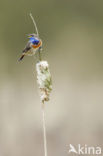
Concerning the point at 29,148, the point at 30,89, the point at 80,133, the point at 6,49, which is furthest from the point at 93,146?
the point at 6,49

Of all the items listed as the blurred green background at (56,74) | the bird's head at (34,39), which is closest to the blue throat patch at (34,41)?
the bird's head at (34,39)

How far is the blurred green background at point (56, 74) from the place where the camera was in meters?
1.86

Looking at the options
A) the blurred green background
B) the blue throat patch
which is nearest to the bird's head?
the blue throat patch

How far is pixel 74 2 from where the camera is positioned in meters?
1.85

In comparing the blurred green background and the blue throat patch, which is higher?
the blurred green background

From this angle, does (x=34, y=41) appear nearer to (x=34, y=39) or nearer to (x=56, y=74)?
(x=34, y=39)

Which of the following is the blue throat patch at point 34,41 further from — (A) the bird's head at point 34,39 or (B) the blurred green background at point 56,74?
(B) the blurred green background at point 56,74

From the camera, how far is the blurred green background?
1858mm

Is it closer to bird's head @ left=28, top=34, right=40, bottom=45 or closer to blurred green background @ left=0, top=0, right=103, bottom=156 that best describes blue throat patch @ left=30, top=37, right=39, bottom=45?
bird's head @ left=28, top=34, right=40, bottom=45

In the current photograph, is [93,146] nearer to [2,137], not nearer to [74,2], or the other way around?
[2,137]

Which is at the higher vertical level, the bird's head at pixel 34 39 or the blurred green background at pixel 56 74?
the blurred green background at pixel 56 74

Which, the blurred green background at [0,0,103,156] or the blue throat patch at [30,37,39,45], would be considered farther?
the blurred green background at [0,0,103,156]

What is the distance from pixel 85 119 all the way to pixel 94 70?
12.3 inches

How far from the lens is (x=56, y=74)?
1.96 m
